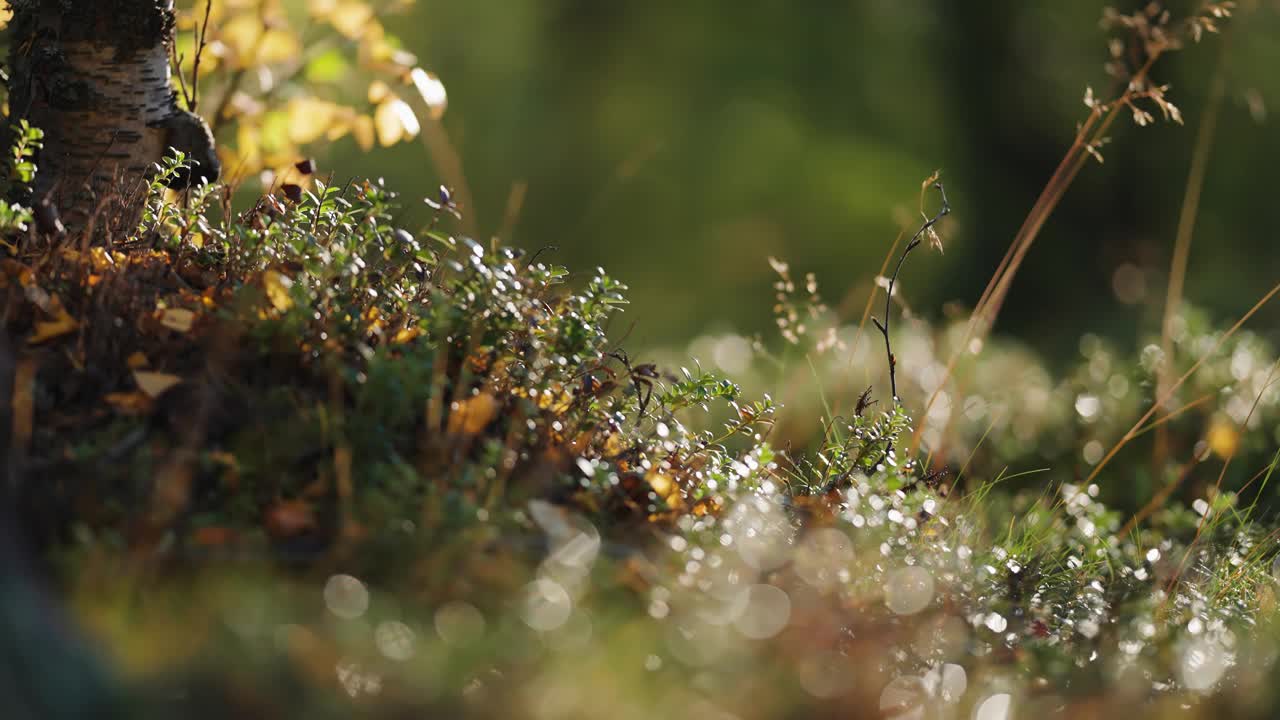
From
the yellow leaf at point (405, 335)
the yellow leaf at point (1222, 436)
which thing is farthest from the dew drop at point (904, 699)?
the yellow leaf at point (1222, 436)

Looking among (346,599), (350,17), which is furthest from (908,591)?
(350,17)

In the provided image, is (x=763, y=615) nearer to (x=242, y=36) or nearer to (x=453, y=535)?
(x=453, y=535)

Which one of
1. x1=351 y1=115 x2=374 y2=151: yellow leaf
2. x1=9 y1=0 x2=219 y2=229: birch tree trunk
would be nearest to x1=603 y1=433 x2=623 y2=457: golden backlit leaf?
x1=9 y1=0 x2=219 y2=229: birch tree trunk

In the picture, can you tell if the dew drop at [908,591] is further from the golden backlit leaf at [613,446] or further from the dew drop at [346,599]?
the dew drop at [346,599]

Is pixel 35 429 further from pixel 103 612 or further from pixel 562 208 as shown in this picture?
pixel 562 208

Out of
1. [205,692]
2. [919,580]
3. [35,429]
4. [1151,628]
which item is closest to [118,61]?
[35,429]

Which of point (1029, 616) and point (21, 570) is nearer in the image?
point (21, 570)
